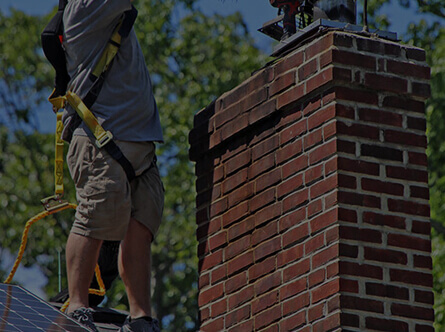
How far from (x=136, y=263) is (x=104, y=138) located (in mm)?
725

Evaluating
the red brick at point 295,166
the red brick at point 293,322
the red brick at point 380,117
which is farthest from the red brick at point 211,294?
the red brick at point 380,117

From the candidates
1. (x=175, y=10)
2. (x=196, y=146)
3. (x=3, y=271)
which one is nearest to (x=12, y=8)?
(x=175, y=10)

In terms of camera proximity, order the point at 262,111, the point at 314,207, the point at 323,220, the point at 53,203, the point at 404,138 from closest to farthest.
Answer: the point at 323,220, the point at 314,207, the point at 404,138, the point at 262,111, the point at 53,203

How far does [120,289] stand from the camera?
23703mm

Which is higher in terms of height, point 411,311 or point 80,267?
point 80,267

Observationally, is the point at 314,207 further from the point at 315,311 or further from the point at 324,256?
the point at 315,311

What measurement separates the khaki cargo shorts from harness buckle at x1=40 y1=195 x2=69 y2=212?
1.72 ft

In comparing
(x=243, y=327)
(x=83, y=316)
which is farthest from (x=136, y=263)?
(x=243, y=327)

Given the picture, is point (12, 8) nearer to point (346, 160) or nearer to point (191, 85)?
point (191, 85)

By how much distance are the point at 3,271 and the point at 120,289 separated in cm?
321

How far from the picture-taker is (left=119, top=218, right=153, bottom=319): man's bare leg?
264 inches

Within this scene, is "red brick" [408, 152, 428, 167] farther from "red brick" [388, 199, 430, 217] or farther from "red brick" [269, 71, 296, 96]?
"red brick" [269, 71, 296, 96]

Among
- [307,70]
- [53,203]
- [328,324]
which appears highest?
[307,70]

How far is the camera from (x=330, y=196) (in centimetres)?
615
